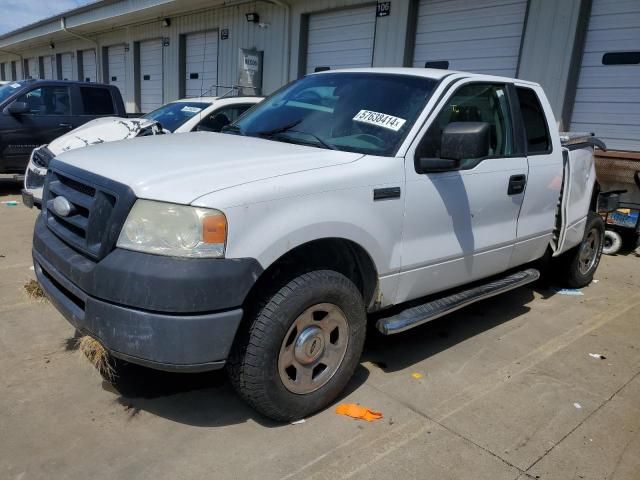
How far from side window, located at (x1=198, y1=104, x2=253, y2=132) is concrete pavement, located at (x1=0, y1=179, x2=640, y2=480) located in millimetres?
3523

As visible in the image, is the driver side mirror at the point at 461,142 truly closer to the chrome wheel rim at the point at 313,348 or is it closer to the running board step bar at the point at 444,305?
the running board step bar at the point at 444,305

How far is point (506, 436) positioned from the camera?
2.86 metres

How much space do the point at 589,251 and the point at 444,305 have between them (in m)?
2.98

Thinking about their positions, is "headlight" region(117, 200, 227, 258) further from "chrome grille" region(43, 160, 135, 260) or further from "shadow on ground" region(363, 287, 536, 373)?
"shadow on ground" region(363, 287, 536, 373)

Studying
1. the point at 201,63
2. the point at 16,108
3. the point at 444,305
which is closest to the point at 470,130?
the point at 444,305

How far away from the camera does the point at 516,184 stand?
3.84m

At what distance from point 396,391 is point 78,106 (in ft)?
27.0

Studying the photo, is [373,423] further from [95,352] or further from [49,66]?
[49,66]

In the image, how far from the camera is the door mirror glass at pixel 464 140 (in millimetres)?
2988

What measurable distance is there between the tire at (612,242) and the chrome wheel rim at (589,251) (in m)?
1.60

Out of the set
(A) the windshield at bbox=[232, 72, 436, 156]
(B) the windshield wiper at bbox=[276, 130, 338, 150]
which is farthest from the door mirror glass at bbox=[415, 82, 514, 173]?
(B) the windshield wiper at bbox=[276, 130, 338, 150]

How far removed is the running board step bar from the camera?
10.3 feet

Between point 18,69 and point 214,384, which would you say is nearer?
point 214,384

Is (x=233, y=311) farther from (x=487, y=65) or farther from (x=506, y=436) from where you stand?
(x=487, y=65)
